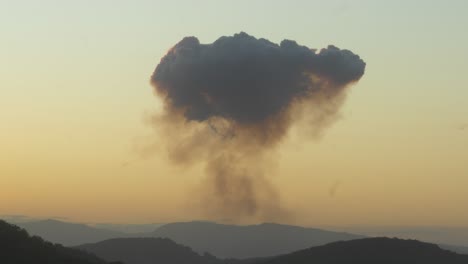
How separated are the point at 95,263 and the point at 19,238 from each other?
1590 cm

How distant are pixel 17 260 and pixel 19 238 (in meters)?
16.4

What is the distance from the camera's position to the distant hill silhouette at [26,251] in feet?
439

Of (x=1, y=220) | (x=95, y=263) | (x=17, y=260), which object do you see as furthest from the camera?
(x=1, y=220)

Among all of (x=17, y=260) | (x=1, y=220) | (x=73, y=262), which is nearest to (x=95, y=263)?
(x=73, y=262)

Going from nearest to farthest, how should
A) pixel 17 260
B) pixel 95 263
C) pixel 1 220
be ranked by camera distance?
pixel 17 260
pixel 95 263
pixel 1 220

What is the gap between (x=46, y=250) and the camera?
144750 millimetres

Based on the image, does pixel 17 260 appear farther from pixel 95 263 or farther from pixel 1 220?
pixel 1 220

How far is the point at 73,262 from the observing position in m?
140

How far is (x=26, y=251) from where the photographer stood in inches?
5463

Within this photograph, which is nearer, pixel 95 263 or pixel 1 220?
pixel 95 263

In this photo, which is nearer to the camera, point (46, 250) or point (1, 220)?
point (46, 250)

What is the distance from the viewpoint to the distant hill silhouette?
13375 centimetres

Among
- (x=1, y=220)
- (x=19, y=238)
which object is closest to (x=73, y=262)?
(x=19, y=238)

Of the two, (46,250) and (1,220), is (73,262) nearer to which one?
(46,250)
